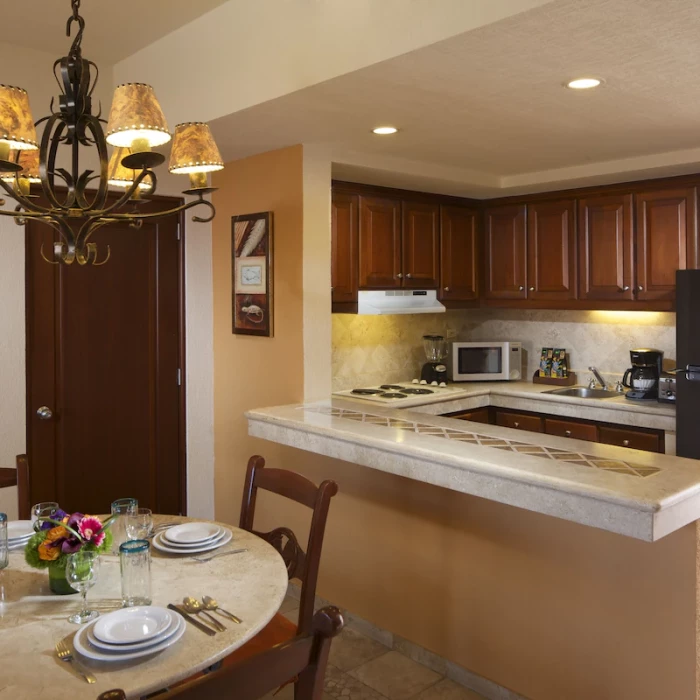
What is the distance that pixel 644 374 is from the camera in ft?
14.0

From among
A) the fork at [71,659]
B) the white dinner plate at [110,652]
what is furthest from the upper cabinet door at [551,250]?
the fork at [71,659]

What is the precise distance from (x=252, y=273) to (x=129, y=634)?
243 cm

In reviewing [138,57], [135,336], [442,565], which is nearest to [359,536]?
[442,565]

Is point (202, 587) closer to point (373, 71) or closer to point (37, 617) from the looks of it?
point (37, 617)

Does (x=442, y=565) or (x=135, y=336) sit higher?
(x=135, y=336)

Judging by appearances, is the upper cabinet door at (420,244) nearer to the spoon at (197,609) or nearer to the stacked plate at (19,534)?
the stacked plate at (19,534)

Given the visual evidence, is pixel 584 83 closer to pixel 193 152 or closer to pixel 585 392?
pixel 193 152

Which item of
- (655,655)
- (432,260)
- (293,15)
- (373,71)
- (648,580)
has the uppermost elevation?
(293,15)

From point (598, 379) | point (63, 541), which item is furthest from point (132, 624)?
point (598, 379)

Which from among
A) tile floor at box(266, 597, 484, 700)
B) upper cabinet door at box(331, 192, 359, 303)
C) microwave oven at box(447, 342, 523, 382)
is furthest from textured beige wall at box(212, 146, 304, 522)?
microwave oven at box(447, 342, 523, 382)

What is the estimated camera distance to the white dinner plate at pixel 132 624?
154 centimetres

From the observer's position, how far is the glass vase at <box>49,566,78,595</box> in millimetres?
1820

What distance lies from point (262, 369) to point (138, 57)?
1.69 metres

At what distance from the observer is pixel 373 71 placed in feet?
7.86
